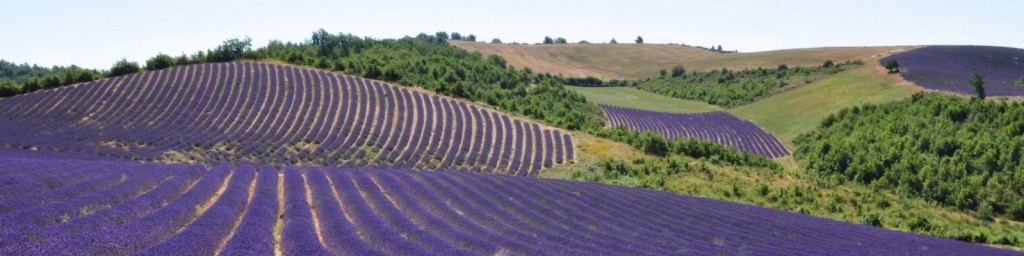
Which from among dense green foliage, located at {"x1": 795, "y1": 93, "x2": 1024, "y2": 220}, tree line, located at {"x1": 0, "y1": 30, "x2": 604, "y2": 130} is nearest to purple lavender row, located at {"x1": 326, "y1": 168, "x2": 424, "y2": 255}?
dense green foliage, located at {"x1": 795, "y1": 93, "x2": 1024, "y2": 220}

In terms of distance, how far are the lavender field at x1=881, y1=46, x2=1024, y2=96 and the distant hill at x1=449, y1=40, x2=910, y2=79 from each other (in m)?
7.97

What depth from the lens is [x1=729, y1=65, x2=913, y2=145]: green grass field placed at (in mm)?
64312

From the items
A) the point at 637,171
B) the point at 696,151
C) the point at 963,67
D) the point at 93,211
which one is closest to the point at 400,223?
the point at 93,211

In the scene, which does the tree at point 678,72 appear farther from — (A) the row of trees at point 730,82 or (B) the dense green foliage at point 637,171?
(B) the dense green foliage at point 637,171

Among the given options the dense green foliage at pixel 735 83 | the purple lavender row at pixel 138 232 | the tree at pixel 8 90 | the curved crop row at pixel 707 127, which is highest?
the tree at pixel 8 90

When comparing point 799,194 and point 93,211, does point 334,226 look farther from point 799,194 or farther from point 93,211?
point 799,194

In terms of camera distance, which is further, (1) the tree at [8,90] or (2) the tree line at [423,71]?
(2) the tree line at [423,71]

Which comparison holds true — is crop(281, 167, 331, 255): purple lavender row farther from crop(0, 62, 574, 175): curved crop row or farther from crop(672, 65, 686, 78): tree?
crop(672, 65, 686, 78): tree

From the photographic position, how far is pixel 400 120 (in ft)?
164

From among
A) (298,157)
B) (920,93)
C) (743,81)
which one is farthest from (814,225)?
(743,81)

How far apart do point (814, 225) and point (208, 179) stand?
18.4 metres

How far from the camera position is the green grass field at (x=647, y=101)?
3287 inches

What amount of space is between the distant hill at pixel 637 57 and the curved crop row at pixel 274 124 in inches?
2431

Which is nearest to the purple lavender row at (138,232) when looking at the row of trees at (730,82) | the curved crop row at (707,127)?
the curved crop row at (707,127)
